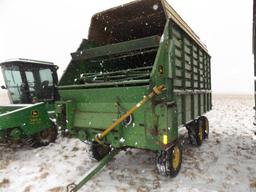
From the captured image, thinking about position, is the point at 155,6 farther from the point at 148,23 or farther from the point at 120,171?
the point at 120,171


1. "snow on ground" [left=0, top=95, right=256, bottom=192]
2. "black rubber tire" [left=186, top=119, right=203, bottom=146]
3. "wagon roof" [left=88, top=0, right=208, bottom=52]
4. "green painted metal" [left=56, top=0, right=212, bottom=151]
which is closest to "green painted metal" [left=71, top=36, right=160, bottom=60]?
"green painted metal" [left=56, top=0, right=212, bottom=151]

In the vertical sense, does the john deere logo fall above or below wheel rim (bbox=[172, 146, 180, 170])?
above

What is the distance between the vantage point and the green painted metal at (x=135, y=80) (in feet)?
11.4

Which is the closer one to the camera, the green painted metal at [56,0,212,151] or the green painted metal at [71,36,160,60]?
the green painted metal at [56,0,212,151]

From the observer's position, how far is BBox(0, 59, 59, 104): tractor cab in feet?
22.7

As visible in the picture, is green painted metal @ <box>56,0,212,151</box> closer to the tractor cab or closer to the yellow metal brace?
the yellow metal brace

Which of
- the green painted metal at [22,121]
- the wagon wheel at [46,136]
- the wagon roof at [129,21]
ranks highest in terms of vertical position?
the wagon roof at [129,21]

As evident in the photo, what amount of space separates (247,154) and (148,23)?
3823 millimetres

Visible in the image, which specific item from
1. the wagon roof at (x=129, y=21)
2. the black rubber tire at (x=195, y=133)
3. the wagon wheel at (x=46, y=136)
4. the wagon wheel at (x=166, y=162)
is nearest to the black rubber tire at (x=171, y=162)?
the wagon wheel at (x=166, y=162)

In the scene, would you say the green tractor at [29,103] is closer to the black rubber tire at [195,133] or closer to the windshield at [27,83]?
the windshield at [27,83]

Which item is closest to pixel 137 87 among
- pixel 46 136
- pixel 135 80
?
pixel 135 80

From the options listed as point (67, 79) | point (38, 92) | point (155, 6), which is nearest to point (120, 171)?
point (67, 79)

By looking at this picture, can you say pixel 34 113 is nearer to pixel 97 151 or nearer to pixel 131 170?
pixel 97 151

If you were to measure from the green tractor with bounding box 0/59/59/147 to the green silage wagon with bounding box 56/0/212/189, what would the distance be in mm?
1659
